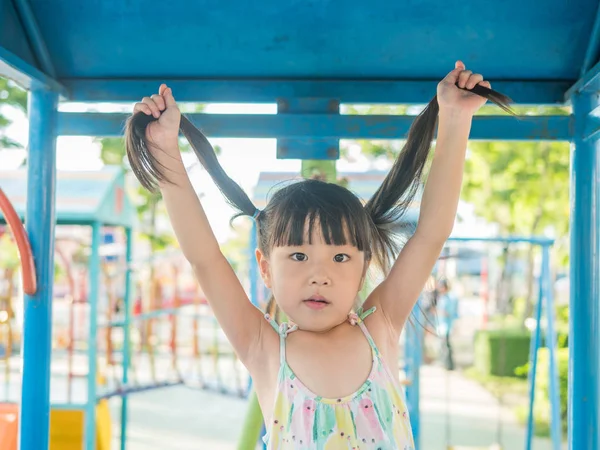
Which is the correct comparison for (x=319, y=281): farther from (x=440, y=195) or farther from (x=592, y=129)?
(x=592, y=129)

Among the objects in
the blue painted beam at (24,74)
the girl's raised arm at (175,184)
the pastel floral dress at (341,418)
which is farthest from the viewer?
the blue painted beam at (24,74)

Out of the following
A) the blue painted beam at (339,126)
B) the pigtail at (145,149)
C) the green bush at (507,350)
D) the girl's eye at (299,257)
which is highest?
the blue painted beam at (339,126)

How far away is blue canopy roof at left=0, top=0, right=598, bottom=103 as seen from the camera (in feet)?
6.12

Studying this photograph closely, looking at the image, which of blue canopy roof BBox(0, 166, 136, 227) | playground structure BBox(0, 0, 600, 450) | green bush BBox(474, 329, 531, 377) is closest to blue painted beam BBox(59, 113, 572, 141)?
playground structure BBox(0, 0, 600, 450)

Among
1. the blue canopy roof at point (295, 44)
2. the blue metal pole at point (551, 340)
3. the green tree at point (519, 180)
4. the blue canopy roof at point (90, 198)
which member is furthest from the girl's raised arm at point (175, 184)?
the green tree at point (519, 180)

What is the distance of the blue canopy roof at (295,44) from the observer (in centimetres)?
186

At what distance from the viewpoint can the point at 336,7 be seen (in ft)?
6.07

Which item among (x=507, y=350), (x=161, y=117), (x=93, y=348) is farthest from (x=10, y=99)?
(x=507, y=350)

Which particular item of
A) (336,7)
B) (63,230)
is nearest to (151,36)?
(336,7)

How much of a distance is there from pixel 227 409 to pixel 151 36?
6072mm

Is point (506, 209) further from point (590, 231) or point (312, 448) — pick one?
point (312, 448)

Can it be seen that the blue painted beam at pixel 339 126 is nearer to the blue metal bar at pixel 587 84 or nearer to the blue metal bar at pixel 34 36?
the blue metal bar at pixel 587 84

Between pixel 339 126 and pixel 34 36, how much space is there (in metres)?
0.84

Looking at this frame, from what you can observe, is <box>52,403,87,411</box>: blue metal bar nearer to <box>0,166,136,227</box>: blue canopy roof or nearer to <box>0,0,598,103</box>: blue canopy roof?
<box>0,166,136,227</box>: blue canopy roof
